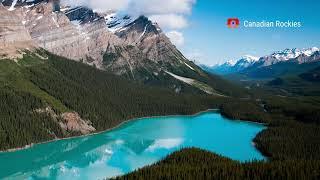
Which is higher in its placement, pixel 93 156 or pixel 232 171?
pixel 232 171

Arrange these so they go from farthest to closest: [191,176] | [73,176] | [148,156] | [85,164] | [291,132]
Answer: [291,132]
[148,156]
[85,164]
[73,176]
[191,176]

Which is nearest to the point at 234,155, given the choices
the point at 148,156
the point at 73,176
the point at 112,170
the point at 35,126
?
the point at 148,156

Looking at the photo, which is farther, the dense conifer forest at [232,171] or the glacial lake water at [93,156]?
the glacial lake water at [93,156]

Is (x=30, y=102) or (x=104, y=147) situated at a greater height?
(x=30, y=102)

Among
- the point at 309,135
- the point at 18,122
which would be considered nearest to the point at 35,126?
the point at 18,122

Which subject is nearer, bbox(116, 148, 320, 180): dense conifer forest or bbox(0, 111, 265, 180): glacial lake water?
bbox(116, 148, 320, 180): dense conifer forest

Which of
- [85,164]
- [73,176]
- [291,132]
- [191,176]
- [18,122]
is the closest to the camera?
[191,176]

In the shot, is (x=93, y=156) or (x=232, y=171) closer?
(x=232, y=171)

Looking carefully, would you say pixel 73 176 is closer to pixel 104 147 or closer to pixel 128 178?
pixel 128 178

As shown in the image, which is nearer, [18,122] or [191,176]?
[191,176]

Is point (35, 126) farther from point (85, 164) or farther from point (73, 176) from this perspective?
point (73, 176)
